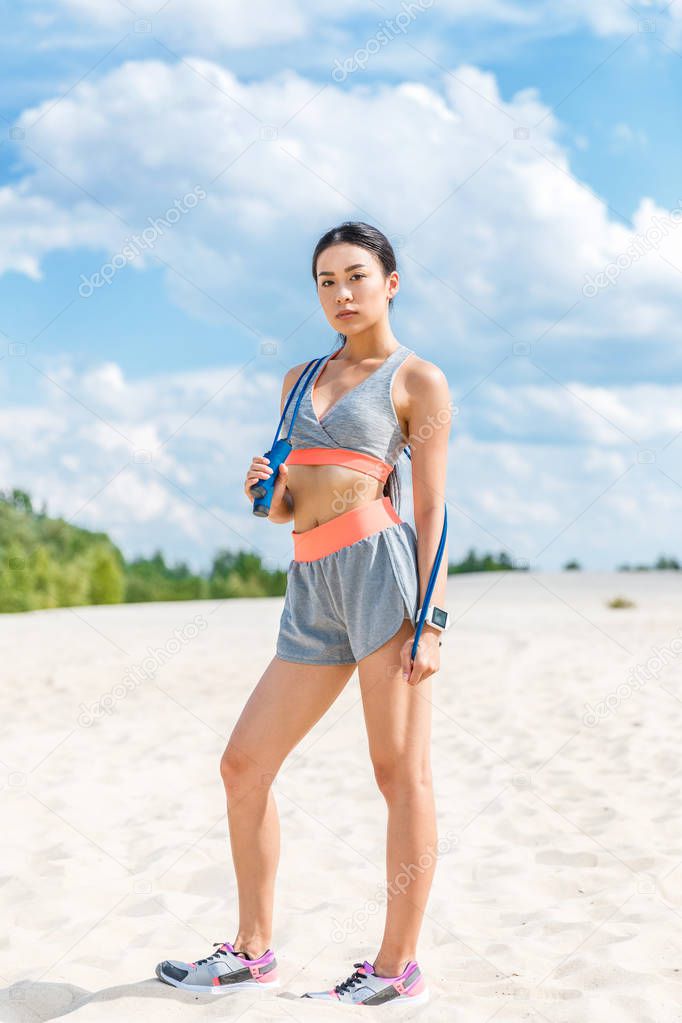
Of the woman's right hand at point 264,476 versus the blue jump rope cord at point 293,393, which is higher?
the blue jump rope cord at point 293,393

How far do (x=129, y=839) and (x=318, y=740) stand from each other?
7.39ft

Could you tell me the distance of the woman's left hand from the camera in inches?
97.7

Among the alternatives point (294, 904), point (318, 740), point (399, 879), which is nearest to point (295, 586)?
point (399, 879)

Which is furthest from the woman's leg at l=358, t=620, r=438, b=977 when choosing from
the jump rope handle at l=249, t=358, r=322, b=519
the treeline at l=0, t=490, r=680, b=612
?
the treeline at l=0, t=490, r=680, b=612

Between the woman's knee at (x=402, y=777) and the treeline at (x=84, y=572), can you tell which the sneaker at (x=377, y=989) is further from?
the treeline at (x=84, y=572)

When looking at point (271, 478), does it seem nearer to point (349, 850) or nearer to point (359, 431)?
point (359, 431)

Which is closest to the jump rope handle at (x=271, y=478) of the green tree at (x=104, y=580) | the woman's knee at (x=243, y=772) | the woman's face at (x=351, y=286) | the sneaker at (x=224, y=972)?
the woman's face at (x=351, y=286)

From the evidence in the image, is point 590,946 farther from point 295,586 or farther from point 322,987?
point 295,586

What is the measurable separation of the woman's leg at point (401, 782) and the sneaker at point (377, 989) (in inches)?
0.9

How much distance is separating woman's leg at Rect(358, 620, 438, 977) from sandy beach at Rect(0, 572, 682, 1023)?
0.23m

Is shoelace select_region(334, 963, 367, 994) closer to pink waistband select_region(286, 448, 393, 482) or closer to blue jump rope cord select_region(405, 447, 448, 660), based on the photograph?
blue jump rope cord select_region(405, 447, 448, 660)

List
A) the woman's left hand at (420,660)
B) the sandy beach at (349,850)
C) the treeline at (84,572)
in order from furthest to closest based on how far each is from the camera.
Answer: the treeline at (84,572), the sandy beach at (349,850), the woman's left hand at (420,660)

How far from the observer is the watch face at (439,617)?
8.30 feet

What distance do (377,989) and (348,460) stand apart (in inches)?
52.7
